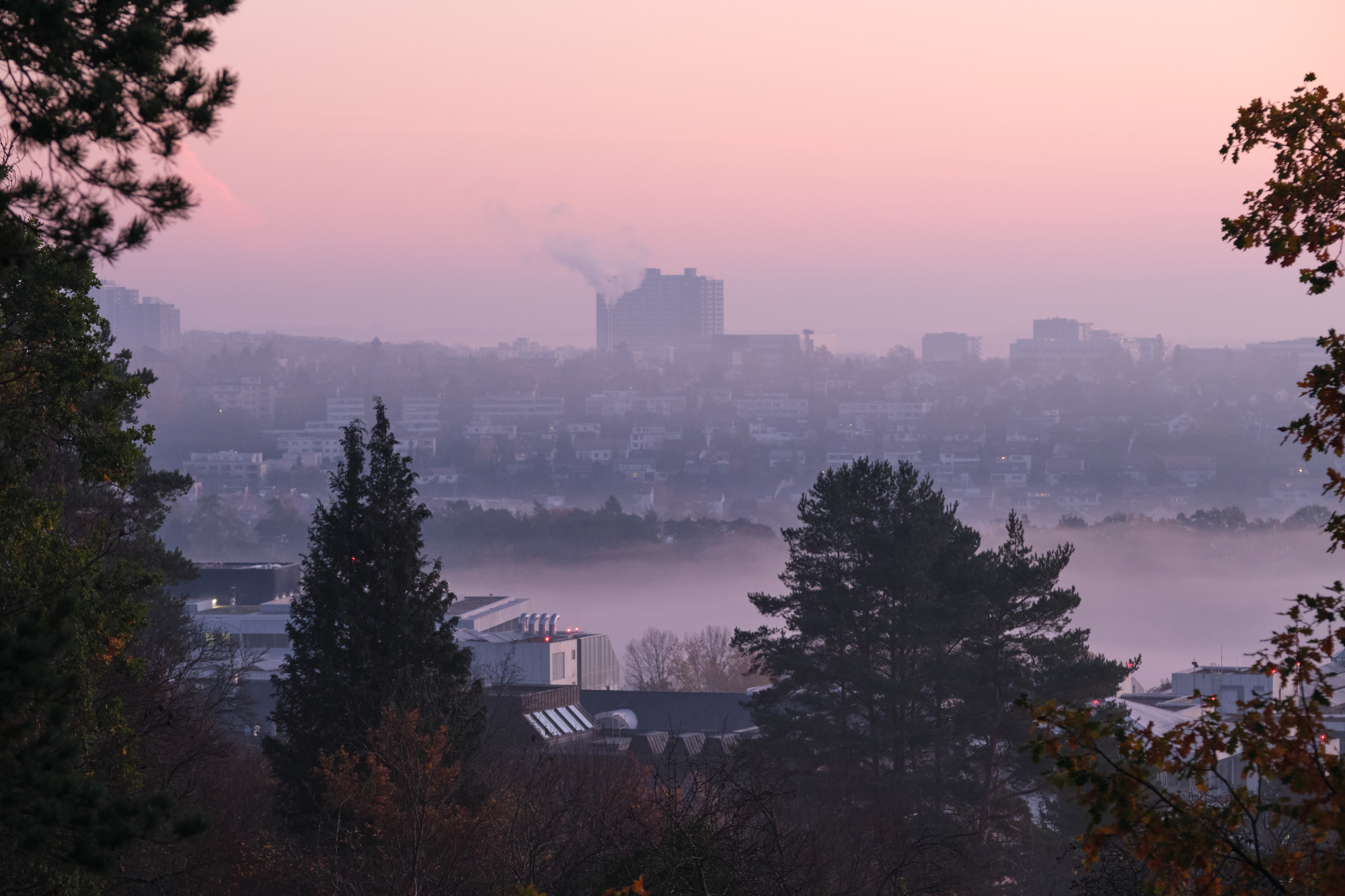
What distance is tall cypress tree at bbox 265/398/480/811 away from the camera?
15.8 meters

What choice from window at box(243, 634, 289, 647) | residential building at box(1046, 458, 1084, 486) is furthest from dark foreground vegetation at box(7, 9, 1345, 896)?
residential building at box(1046, 458, 1084, 486)

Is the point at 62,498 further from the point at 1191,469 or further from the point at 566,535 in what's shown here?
the point at 1191,469

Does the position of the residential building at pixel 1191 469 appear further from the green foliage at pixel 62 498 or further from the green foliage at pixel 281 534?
the green foliage at pixel 62 498

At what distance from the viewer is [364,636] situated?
16.0 meters

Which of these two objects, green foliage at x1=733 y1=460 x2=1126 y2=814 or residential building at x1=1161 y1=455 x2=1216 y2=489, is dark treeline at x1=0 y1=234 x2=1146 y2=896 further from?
residential building at x1=1161 y1=455 x2=1216 y2=489

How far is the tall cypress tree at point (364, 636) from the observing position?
15.8 meters

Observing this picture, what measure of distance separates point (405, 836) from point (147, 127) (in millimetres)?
8558

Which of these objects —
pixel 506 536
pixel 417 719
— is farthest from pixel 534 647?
pixel 506 536

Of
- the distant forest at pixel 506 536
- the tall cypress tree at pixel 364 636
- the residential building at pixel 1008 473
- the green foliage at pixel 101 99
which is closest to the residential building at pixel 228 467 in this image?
the distant forest at pixel 506 536

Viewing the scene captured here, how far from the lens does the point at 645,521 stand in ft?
394

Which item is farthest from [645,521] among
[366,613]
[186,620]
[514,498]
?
[366,613]

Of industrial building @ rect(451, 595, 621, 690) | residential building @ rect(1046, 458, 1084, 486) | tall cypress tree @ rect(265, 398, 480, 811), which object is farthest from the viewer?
residential building @ rect(1046, 458, 1084, 486)

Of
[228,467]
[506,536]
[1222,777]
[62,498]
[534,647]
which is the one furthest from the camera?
[228,467]

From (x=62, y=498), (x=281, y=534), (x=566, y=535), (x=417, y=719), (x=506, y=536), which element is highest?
(x=62, y=498)
